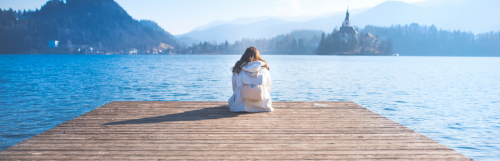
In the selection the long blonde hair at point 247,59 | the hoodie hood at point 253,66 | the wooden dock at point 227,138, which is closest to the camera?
the wooden dock at point 227,138

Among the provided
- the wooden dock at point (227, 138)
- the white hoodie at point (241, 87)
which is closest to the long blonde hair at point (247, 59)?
the white hoodie at point (241, 87)

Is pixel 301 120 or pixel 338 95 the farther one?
pixel 338 95

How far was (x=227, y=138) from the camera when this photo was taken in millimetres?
5277

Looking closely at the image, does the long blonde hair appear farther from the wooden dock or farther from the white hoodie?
the wooden dock

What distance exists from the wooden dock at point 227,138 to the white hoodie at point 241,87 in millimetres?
222

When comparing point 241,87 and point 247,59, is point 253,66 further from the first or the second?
point 241,87

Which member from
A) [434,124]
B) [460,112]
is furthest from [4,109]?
[460,112]

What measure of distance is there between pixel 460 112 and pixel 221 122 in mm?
15376

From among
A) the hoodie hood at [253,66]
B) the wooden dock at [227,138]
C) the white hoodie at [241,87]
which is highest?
the hoodie hood at [253,66]

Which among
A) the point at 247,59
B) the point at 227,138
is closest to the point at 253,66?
the point at 247,59

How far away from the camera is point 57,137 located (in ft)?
17.4

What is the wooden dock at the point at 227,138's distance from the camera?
443cm

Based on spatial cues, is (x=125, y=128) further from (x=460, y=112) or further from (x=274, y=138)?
(x=460, y=112)

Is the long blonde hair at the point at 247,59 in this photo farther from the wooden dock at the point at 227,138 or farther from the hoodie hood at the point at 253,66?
the wooden dock at the point at 227,138
